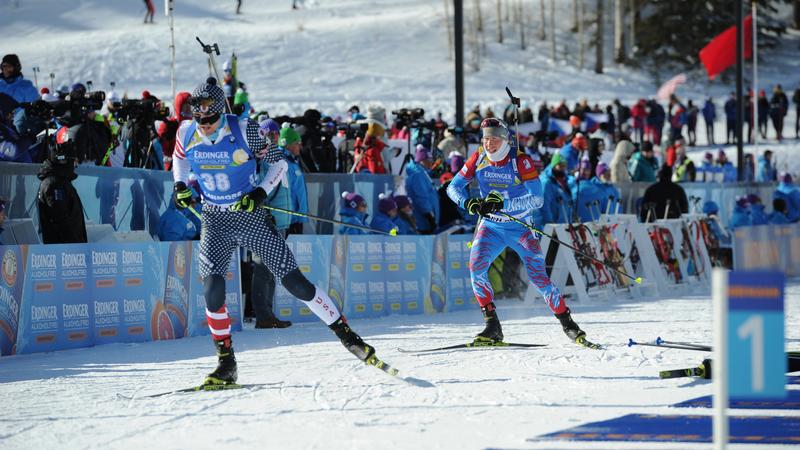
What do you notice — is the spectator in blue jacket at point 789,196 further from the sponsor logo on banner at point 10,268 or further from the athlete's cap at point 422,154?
the sponsor logo on banner at point 10,268

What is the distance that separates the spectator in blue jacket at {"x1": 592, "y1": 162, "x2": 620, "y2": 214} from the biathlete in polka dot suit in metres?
10.9

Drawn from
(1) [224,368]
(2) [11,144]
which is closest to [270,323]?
(2) [11,144]

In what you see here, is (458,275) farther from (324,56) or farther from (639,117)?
(324,56)

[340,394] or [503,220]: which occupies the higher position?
[503,220]

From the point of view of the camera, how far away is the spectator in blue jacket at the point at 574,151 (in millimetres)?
19422

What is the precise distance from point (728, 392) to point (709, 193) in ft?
70.7

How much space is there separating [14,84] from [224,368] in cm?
598

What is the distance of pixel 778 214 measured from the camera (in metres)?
25.7

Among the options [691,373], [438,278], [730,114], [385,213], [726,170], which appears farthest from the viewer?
[730,114]

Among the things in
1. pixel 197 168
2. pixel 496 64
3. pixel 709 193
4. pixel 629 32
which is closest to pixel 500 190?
pixel 197 168

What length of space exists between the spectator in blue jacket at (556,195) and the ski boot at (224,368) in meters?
9.35

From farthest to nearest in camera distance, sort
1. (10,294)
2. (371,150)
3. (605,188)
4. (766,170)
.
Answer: (766,170) → (605,188) → (371,150) → (10,294)

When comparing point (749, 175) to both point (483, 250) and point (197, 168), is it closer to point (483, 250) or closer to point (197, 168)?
point (483, 250)

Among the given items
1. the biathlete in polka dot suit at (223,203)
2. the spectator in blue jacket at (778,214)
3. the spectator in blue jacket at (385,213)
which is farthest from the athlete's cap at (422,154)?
the spectator in blue jacket at (778,214)
